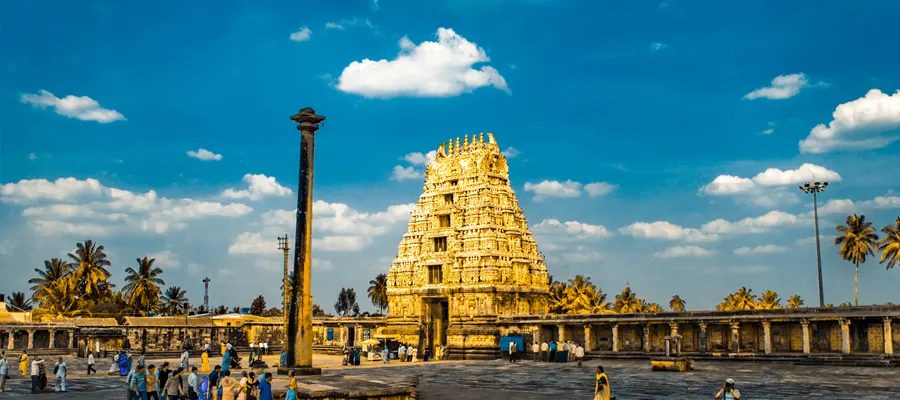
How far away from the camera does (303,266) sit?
26.3m

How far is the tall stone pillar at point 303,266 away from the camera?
26.1 m

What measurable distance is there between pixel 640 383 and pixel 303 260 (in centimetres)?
1443

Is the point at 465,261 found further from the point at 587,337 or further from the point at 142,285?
the point at 142,285

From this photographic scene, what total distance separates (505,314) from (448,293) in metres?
4.68

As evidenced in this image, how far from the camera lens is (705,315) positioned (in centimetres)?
4728

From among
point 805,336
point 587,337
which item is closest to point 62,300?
point 587,337

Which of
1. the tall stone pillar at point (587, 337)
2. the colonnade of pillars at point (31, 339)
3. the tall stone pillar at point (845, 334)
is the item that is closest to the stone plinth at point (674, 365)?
the tall stone pillar at point (845, 334)

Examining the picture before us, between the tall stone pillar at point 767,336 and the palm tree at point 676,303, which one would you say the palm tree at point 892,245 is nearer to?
the tall stone pillar at point 767,336

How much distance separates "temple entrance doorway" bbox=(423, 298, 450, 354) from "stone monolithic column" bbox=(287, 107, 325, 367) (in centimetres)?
3667

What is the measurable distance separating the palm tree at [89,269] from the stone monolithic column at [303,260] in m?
61.2

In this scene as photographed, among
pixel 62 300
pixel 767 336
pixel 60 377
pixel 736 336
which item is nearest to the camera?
pixel 60 377

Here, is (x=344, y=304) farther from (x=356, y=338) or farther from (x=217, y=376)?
(x=217, y=376)

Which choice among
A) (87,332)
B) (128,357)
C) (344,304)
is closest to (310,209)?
(128,357)

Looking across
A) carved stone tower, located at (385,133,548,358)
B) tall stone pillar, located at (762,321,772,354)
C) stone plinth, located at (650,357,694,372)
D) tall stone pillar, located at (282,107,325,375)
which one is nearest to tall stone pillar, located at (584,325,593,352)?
carved stone tower, located at (385,133,548,358)
